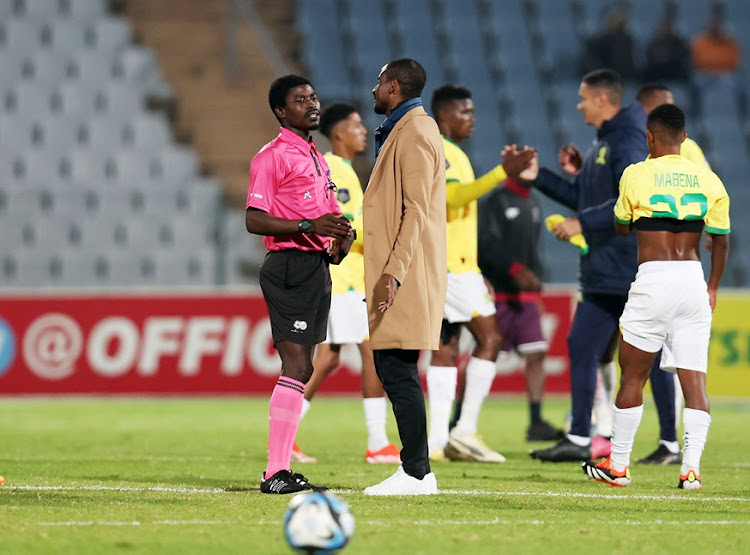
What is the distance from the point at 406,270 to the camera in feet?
21.8

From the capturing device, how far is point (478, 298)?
30.3ft

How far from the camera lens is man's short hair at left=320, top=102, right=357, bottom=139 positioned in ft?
30.9

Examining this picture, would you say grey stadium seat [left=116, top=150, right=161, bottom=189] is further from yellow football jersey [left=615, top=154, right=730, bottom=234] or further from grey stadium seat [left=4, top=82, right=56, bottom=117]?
yellow football jersey [left=615, top=154, right=730, bottom=234]

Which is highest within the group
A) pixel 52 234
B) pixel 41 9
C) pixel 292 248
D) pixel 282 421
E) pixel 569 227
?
pixel 41 9

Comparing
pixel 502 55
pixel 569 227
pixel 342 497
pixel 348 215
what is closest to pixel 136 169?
pixel 502 55

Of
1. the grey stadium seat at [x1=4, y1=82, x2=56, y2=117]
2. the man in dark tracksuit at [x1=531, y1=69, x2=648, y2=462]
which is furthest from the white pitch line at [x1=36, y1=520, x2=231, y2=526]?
the grey stadium seat at [x1=4, y1=82, x2=56, y2=117]

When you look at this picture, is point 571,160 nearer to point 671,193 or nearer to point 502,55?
point 671,193

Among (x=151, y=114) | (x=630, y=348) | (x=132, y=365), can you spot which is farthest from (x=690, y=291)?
(x=151, y=114)

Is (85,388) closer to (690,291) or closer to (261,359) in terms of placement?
(261,359)

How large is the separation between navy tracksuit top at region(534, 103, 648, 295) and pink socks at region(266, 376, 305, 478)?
251cm

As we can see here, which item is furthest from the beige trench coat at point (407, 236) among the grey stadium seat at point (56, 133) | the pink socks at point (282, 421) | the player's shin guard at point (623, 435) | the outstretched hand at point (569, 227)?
the grey stadium seat at point (56, 133)

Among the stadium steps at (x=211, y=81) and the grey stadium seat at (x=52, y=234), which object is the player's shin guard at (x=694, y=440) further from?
the stadium steps at (x=211, y=81)

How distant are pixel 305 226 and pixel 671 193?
1997mm

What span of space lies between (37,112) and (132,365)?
657 centimetres
